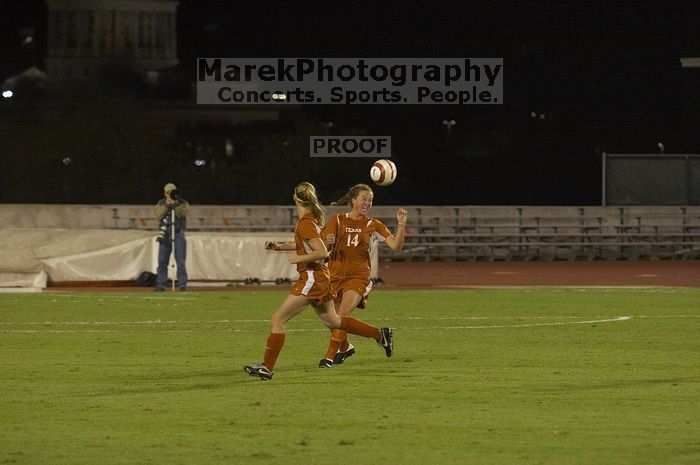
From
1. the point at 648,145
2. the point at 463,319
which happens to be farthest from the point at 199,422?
the point at 648,145

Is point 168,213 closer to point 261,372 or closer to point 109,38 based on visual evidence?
point 261,372

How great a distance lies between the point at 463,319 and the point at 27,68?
5631cm

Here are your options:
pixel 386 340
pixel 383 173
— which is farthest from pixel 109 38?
pixel 386 340

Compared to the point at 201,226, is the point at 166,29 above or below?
above

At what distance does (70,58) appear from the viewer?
78.2 meters

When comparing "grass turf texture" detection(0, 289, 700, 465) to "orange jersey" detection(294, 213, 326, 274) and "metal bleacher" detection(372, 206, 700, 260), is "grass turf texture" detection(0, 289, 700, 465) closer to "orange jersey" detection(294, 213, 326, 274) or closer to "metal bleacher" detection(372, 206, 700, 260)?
"orange jersey" detection(294, 213, 326, 274)

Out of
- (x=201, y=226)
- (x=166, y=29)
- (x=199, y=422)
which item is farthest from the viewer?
(x=166, y=29)

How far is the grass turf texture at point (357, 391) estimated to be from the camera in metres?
10.2

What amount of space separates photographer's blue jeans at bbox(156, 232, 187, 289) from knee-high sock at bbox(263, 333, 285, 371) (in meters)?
14.3

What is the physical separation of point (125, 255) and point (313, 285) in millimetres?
16610

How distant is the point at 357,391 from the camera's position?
523 inches

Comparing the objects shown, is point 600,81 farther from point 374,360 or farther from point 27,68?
point 374,360

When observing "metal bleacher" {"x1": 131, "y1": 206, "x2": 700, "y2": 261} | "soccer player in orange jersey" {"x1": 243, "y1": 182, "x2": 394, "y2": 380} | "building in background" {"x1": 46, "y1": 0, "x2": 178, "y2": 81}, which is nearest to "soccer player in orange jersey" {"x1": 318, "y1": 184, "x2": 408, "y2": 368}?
"soccer player in orange jersey" {"x1": 243, "y1": 182, "x2": 394, "y2": 380}

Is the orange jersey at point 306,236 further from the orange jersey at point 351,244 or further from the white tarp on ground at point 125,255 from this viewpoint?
the white tarp on ground at point 125,255
